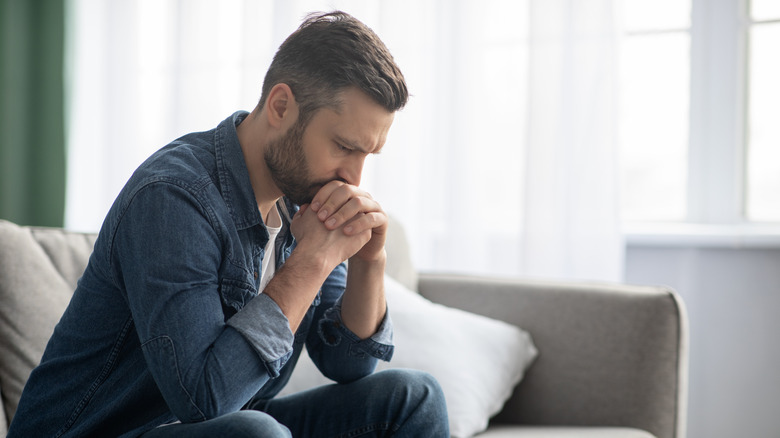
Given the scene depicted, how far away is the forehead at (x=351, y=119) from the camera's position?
1053 millimetres

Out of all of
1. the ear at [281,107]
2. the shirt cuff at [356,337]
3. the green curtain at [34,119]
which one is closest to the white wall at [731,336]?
the shirt cuff at [356,337]

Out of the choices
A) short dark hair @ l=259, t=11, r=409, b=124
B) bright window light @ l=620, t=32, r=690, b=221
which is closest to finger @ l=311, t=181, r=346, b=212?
short dark hair @ l=259, t=11, r=409, b=124

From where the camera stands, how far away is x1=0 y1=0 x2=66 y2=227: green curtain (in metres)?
2.83

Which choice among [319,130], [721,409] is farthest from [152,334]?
[721,409]

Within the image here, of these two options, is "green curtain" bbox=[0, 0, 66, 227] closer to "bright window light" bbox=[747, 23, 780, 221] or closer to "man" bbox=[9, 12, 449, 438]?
"man" bbox=[9, 12, 449, 438]

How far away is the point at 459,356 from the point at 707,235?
107 centimetres

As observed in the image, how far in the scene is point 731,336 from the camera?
7.07ft

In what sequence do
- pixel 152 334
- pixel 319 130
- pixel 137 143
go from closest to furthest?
1. pixel 152 334
2. pixel 319 130
3. pixel 137 143

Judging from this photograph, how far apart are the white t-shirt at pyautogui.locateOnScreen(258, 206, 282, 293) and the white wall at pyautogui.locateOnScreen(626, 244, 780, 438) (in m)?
1.52

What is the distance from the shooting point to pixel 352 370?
3.90ft

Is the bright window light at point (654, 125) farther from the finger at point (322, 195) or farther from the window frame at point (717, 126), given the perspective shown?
the finger at point (322, 195)

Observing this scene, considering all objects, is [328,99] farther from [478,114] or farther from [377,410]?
[478,114]

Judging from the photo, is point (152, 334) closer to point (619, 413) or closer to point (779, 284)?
point (619, 413)

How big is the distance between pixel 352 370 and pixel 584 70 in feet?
4.54
